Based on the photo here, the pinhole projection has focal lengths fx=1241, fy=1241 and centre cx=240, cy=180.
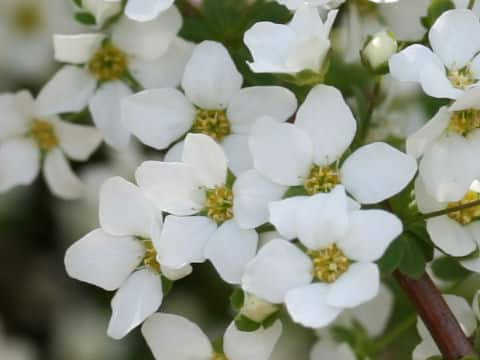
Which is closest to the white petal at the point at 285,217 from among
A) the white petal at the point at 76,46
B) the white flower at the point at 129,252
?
the white flower at the point at 129,252

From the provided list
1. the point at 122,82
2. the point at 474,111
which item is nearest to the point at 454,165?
the point at 474,111

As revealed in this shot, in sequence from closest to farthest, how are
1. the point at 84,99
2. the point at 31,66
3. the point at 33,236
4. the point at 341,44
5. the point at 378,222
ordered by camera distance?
the point at 378,222 < the point at 84,99 < the point at 341,44 < the point at 31,66 < the point at 33,236

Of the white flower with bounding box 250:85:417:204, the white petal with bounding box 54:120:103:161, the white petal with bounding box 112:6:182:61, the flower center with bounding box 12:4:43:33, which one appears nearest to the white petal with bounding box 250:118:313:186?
the white flower with bounding box 250:85:417:204

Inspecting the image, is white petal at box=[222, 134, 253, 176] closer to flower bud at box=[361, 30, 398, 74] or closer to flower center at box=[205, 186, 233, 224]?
flower center at box=[205, 186, 233, 224]

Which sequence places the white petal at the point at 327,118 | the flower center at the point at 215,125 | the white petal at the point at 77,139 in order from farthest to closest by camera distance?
the white petal at the point at 77,139 → the flower center at the point at 215,125 → the white petal at the point at 327,118

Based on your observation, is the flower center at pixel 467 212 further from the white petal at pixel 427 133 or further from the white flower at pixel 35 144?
the white flower at pixel 35 144

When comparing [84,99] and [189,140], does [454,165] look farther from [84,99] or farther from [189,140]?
[84,99]
